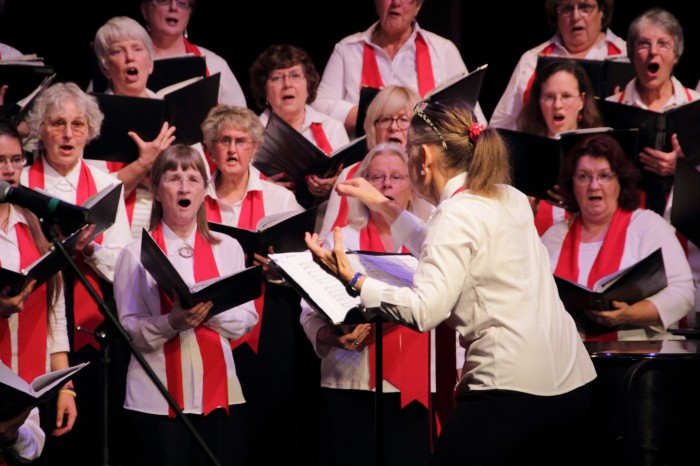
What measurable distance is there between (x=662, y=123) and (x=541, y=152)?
0.62m

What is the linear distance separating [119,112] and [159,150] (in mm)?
252

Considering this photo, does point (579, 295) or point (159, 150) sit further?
point (159, 150)

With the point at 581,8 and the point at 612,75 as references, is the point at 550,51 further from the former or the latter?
the point at 612,75

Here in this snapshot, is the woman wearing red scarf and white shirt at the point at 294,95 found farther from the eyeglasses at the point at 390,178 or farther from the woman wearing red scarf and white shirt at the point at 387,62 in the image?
the eyeglasses at the point at 390,178

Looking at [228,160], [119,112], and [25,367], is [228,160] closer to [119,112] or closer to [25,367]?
[119,112]

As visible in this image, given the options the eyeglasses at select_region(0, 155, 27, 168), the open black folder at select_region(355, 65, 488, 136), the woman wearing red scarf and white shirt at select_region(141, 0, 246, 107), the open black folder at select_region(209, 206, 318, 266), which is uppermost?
the woman wearing red scarf and white shirt at select_region(141, 0, 246, 107)

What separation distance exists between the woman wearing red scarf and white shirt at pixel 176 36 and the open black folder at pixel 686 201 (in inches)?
91.8

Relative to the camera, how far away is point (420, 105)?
2.99 meters

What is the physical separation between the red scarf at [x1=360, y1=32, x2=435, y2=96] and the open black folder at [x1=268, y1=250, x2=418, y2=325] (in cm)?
255

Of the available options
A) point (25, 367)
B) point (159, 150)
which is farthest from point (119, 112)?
point (25, 367)

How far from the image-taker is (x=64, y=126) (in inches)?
177

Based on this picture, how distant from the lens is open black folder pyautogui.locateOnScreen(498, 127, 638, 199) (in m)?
4.62

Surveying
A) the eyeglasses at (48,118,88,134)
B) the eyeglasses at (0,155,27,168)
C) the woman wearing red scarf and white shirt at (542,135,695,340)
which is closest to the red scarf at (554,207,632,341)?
the woman wearing red scarf and white shirt at (542,135,695,340)

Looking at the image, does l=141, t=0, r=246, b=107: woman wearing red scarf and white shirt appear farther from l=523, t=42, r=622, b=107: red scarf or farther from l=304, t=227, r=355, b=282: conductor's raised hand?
l=304, t=227, r=355, b=282: conductor's raised hand
